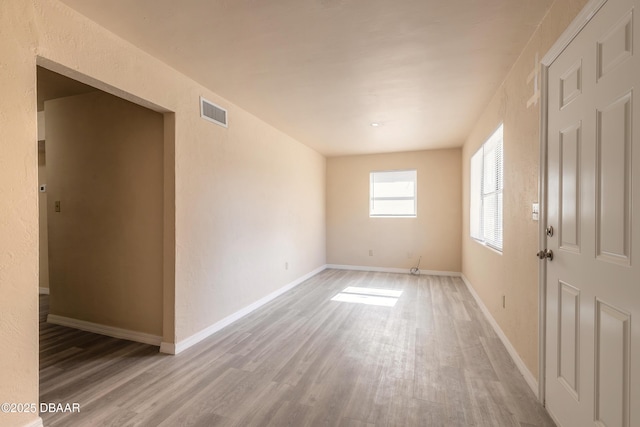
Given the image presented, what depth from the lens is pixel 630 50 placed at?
3.71 feet

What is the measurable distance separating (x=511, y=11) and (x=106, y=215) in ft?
12.6

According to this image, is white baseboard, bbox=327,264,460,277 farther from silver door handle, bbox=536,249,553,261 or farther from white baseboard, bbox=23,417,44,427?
white baseboard, bbox=23,417,44,427

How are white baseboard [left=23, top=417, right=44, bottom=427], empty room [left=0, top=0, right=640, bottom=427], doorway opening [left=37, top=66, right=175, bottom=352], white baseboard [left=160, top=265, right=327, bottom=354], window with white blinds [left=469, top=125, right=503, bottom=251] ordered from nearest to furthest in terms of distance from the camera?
empty room [left=0, top=0, right=640, bottom=427]
white baseboard [left=23, top=417, right=44, bottom=427]
white baseboard [left=160, top=265, right=327, bottom=354]
doorway opening [left=37, top=66, right=175, bottom=352]
window with white blinds [left=469, top=125, right=503, bottom=251]

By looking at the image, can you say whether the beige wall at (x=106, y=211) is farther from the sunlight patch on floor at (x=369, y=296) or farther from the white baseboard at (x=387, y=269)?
the white baseboard at (x=387, y=269)

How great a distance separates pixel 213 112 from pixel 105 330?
2.54 m

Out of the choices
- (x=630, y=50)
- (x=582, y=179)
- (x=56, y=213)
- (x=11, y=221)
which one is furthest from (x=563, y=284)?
(x=56, y=213)

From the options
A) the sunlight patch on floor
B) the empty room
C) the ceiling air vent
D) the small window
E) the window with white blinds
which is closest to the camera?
the empty room

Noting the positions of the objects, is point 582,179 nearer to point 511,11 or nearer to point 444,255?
point 511,11

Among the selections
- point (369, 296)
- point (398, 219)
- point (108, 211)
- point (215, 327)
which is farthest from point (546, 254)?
point (398, 219)

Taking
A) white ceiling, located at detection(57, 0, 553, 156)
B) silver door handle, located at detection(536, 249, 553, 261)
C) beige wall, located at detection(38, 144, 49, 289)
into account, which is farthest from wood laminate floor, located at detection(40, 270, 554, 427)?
white ceiling, located at detection(57, 0, 553, 156)

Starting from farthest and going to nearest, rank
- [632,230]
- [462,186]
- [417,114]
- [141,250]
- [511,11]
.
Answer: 1. [462,186]
2. [417,114]
3. [141,250]
4. [511,11]
5. [632,230]

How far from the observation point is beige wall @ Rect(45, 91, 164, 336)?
2811mm

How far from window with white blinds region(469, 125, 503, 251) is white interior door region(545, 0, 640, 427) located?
1476mm

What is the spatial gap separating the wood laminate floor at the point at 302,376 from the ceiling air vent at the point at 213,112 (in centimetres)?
226
